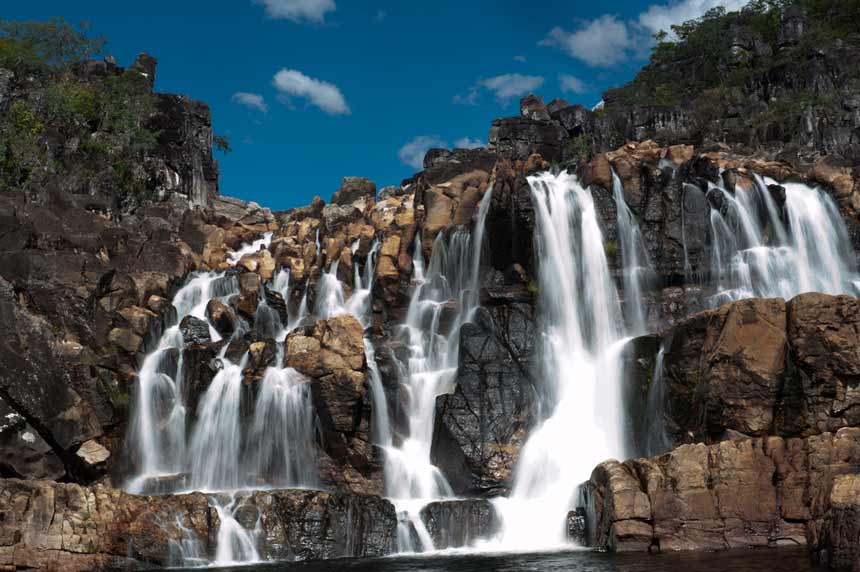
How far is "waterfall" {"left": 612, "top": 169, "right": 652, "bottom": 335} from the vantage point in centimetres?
3400

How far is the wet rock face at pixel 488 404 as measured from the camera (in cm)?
2769

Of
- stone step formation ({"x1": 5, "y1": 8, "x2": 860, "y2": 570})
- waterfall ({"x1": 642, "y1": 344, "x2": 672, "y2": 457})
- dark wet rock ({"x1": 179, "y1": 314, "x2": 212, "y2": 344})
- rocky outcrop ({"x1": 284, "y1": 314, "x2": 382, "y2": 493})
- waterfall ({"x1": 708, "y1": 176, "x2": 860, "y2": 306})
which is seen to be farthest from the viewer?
dark wet rock ({"x1": 179, "y1": 314, "x2": 212, "y2": 344})

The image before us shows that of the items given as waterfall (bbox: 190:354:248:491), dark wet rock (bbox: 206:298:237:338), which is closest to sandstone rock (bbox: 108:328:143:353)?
dark wet rock (bbox: 206:298:237:338)

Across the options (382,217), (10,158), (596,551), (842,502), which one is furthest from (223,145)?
(842,502)

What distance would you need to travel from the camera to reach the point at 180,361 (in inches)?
1242

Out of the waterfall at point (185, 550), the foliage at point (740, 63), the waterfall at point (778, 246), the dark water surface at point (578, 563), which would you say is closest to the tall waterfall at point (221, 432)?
the waterfall at point (185, 550)

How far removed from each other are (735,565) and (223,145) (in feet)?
221

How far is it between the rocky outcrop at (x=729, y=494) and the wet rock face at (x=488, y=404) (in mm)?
7174

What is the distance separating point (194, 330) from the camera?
118 ft

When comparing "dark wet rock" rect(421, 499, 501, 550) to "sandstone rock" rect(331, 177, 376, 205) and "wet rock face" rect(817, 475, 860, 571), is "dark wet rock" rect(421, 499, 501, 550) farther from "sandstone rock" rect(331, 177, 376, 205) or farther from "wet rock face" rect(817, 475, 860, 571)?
"sandstone rock" rect(331, 177, 376, 205)

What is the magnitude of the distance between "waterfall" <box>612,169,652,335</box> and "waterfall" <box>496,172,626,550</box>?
0.62m

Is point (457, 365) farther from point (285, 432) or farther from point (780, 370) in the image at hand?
point (780, 370)

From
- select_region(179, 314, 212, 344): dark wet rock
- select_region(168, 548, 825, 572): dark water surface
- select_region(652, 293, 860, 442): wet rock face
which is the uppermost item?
select_region(179, 314, 212, 344): dark wet rock

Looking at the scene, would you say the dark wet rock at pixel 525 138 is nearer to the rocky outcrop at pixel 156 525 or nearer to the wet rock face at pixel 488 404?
the wet rock face at pixel 488 404
